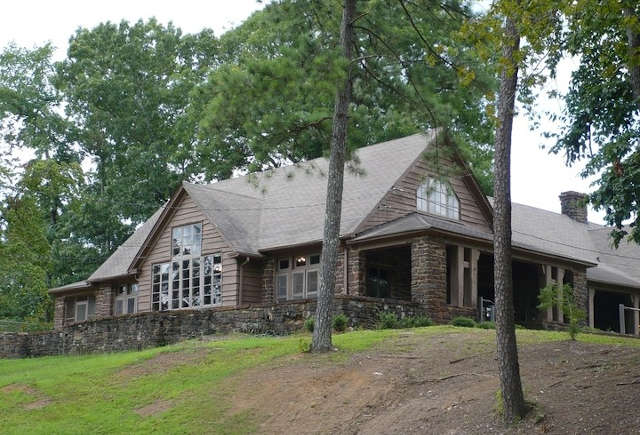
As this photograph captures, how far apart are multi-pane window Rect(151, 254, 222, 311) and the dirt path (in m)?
12.2

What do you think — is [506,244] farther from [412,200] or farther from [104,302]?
[104,302]

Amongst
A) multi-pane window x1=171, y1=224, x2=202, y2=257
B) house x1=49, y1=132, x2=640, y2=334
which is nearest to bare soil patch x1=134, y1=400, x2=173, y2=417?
house x1=49, y1=132, x2=640, y2=334

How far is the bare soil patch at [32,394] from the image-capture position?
18094 millimetres

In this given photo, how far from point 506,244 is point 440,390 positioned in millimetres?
3175

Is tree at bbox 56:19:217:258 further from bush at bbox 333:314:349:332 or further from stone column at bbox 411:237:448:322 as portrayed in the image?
bush at bbox 333:314:349:332

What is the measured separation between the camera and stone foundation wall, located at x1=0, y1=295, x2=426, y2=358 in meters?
23.0

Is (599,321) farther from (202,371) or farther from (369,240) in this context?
(202,371)

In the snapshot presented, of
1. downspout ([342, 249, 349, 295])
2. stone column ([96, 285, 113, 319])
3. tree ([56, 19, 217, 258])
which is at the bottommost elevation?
stone column ([96, 285, 113, 319])

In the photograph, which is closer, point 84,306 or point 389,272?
point 389,272

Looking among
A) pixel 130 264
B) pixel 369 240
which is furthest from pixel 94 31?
pixel 369 240

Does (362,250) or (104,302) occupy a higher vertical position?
(362,250)

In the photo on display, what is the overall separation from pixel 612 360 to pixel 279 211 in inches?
736

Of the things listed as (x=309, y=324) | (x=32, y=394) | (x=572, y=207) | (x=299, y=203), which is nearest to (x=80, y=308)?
(x=299, y=203)

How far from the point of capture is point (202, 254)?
29.9 meters
